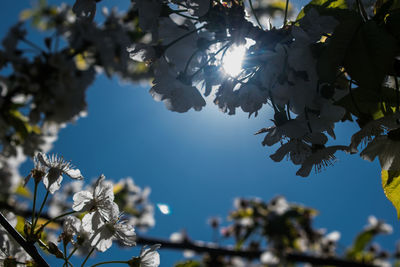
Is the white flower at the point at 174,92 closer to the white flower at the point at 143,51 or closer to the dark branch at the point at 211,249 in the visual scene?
the white flower at the point at 143,51

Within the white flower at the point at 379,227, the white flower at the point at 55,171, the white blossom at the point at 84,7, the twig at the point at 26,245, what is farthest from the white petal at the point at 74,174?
the white flower at the point at 379,227

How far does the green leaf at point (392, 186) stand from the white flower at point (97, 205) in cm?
71

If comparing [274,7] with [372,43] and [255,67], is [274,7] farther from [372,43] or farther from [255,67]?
[372,43]

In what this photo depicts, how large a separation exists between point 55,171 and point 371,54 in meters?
0.90

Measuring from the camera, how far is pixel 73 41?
10.8 ft

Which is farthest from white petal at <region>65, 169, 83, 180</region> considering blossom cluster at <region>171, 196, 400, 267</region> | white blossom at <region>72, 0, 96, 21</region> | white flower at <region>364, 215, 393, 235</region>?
white flower at <region>364, 215, 393, 235</region>

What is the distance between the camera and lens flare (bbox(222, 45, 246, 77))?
0.84m

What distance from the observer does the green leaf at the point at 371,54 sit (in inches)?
24.7

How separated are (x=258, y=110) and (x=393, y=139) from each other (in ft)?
1.04

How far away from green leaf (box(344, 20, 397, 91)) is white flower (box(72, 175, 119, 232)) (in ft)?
2.17

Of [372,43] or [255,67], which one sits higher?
[255,67]

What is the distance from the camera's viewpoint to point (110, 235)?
905mm

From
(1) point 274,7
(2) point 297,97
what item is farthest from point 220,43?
(1) point 274,7

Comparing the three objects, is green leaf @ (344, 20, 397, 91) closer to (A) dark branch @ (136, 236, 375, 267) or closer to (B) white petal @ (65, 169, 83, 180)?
→ (B) white petal @ (65, 169, 83, 180)
